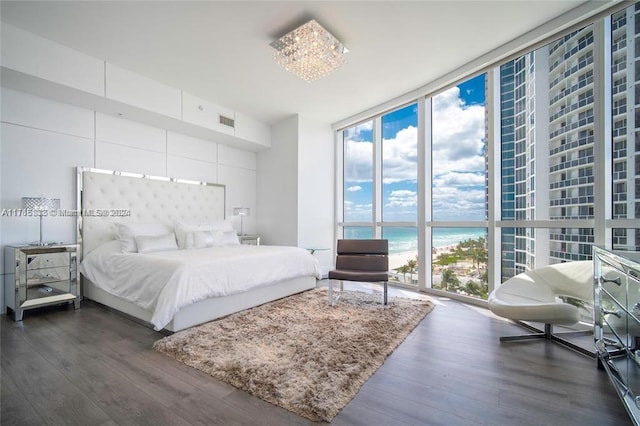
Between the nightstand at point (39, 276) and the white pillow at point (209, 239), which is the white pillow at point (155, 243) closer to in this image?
the white pillow at point (209, 239)

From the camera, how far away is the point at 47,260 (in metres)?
3.27

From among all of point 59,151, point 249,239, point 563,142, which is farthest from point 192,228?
point 563,142

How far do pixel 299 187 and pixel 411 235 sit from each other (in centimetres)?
219

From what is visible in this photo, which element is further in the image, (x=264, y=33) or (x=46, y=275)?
(x=46, y=275)

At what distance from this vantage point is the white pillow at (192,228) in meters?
4.22

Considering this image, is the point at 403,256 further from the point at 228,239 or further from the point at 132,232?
the point at 132,232

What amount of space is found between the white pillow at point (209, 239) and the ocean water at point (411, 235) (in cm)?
239

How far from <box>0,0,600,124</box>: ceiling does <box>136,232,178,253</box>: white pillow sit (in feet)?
7.36

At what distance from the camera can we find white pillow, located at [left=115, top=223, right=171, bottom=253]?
3.69 metres

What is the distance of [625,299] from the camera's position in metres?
1.70

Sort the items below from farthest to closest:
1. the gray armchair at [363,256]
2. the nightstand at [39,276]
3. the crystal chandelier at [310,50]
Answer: the gray armchair at [363,256] < the nightstand at [39,276] < the crystal chandelier at [310,50]

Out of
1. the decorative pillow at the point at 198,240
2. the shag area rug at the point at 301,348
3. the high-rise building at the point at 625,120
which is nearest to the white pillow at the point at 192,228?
the decorative pillow at the point at 198,240

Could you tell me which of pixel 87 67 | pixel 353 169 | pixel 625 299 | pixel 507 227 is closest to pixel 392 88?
pixel 353 169

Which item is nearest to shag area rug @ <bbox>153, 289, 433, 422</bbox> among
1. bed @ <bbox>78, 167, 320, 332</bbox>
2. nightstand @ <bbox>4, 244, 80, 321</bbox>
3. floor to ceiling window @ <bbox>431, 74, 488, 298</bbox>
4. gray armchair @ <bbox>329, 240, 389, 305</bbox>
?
bed @ <bbox>78, 167, 320, 332</bbox>
